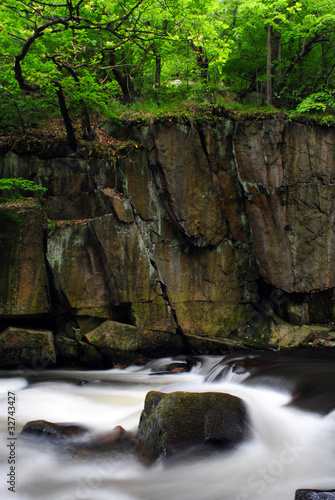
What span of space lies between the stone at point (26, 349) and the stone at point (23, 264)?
488 millimetres

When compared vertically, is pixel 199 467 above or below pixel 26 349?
above

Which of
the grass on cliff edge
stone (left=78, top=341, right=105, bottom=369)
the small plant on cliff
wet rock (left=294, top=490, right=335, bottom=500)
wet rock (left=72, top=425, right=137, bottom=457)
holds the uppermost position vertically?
the grass on cliff edge

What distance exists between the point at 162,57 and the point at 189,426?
10.5m

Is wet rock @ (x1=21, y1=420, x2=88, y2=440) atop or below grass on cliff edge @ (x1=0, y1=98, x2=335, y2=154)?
below

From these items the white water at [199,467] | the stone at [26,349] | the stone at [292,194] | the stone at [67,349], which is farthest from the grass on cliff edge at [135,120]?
the white water at [199,467]

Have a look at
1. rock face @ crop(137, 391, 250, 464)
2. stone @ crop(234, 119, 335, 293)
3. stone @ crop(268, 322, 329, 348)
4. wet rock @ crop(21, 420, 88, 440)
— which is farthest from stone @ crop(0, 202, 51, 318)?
stone @ crop(268, 322, 329, 348)

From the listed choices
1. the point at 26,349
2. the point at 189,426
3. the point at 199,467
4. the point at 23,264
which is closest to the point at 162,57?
the point at 23,264

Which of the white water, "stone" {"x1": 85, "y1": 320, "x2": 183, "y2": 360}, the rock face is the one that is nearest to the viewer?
the white water

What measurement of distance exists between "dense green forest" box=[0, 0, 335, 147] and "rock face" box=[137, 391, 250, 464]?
6652 millimetres

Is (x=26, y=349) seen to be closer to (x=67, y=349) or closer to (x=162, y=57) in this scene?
(x=67, y=349)

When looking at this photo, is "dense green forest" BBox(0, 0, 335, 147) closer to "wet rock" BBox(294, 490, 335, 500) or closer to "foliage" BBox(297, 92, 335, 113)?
"foliage" BBox(297, 92, 335, 113)

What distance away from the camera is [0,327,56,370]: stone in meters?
8.19

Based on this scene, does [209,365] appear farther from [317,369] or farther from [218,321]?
[317,369]

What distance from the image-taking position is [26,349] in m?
8.26
